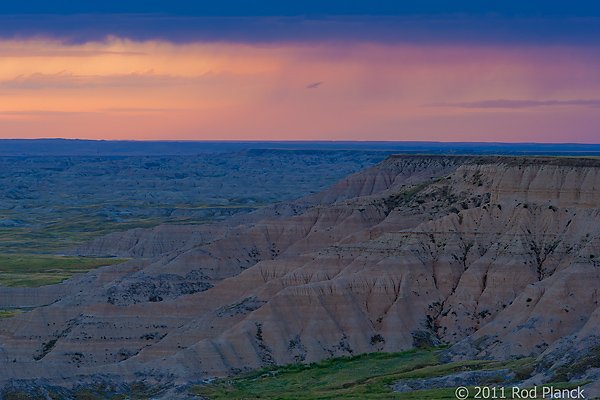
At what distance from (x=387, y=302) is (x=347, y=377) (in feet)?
46.5

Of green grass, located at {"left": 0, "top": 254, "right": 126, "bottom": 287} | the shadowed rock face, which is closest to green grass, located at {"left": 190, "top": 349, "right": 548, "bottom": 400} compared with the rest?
the shadowed rock face

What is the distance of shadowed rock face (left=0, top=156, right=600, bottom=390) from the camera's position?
249 feet

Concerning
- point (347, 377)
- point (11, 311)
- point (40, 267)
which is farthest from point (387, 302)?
point (40, 267)

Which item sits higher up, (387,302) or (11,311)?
(387,302)

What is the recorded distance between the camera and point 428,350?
7969 cm

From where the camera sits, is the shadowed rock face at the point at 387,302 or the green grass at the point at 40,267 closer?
the shadowed rock face at the point at 387,302

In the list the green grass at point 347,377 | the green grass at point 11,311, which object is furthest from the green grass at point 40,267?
the green grass at point 347,377

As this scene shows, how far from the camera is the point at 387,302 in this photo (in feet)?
281

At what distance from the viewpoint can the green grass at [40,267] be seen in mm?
132250

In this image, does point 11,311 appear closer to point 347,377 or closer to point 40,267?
point 40,267

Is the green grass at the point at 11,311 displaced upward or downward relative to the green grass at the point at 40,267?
upward

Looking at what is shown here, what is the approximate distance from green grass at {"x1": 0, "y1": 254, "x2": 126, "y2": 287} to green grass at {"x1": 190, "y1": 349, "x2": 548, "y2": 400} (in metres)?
60.8

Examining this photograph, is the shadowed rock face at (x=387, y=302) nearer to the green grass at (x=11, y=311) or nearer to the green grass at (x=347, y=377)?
the green grass at (x=347, y=377)

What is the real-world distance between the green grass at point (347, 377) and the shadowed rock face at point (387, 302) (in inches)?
76.3
